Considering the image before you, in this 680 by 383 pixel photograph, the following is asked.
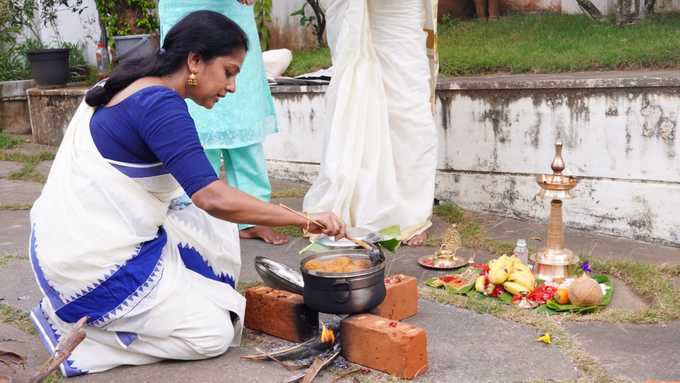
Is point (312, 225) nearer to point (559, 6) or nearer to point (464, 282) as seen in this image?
point (464, 282)

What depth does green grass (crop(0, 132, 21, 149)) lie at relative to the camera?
8625mm

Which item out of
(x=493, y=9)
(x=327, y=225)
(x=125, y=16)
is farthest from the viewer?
(x=125, y=16)

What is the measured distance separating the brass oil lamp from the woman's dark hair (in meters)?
1.67

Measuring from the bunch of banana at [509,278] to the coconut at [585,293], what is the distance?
0.23 metres

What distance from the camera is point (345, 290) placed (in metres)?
2.92

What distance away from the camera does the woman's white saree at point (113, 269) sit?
287cm

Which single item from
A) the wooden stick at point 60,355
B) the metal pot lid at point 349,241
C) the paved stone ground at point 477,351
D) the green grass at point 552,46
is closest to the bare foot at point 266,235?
the metal pot lid at point 349,241

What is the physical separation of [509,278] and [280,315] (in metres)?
1.14

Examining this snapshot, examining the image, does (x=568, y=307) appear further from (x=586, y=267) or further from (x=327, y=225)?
(x=327, y=225)

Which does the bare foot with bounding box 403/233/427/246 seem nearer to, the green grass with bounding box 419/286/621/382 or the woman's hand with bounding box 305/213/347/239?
the green grass with bounding box 419/286/621/382

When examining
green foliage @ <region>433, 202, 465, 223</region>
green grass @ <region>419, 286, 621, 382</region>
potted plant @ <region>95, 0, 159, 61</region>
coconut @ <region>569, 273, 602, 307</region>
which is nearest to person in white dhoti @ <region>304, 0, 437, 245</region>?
green foliage @ <region>433, 202, 465, 223</region>

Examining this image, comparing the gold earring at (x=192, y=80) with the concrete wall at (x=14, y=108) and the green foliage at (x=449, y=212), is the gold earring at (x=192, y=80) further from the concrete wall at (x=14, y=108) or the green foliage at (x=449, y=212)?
the concrete wall at (x=14, y=108)

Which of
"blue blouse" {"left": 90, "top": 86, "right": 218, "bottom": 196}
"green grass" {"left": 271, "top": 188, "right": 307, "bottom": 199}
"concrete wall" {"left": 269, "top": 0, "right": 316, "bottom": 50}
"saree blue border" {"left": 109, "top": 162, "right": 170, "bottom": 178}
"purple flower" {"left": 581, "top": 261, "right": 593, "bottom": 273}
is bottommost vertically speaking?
"purple flower" {"left": 581, "top": 261, "right": 593, "bottom": 273}

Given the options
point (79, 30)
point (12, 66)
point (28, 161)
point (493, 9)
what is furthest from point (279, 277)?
point (79, 30)
